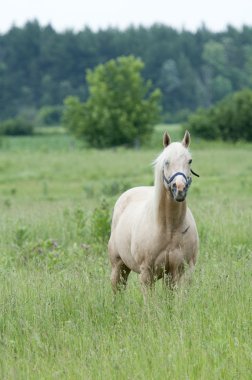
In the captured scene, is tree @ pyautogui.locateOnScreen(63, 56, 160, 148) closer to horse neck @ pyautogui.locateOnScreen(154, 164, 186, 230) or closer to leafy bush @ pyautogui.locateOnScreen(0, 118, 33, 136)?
leafy bush @ pyautogui.locateOnScreen(0, 118, 33, 136)

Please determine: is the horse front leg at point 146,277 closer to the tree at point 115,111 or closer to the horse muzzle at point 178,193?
the horse muzzle at point 178,193

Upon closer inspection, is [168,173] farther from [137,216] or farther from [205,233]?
[205,233]

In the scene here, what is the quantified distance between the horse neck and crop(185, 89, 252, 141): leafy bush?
55626 mm

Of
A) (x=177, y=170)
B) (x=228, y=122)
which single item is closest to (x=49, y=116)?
(x=228, y=122)

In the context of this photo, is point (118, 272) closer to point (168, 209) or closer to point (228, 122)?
point (168, 209)

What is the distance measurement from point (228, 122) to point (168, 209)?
56528 millimetres

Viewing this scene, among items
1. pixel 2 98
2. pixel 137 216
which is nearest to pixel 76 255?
pixel 137 216

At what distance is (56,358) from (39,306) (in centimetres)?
115

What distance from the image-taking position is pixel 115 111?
65.2 meters

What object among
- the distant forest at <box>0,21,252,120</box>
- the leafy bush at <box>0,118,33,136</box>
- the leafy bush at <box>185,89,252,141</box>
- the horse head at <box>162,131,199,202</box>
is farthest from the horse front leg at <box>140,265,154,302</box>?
the distant forest at <box>0,21,252,120</box>

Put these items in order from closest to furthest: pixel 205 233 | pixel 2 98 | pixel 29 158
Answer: pixel 205 233
pixel 29 158
pixel 2 98

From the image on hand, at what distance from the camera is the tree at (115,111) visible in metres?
64.3

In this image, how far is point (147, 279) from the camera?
7.40 meters

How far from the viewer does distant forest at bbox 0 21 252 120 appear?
127 meters
